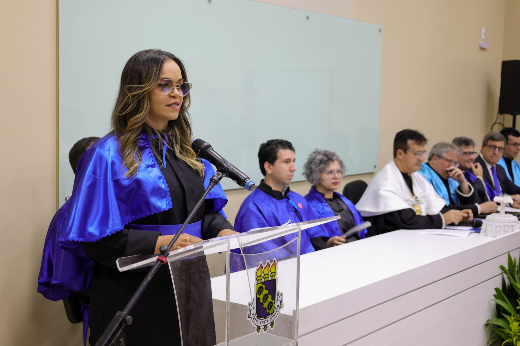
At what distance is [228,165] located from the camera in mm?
1300

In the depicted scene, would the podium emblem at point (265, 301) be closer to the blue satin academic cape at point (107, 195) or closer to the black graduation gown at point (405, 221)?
the blue satin academic cape at point (107, 195)

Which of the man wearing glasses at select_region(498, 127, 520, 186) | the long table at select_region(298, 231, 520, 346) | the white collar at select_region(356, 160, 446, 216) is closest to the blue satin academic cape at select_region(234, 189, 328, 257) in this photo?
the long table at select_region(298, 231, 520, 346)

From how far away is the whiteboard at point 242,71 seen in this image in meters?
2.76

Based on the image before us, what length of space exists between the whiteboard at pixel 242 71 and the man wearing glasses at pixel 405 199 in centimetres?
79

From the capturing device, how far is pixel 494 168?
5.20 m

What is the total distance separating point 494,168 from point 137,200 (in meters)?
4.68

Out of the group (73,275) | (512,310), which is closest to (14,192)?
(73,275)

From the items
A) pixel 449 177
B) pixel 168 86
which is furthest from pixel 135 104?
pixel 449 177

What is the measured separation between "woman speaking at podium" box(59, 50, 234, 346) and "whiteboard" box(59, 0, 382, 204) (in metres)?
1.30

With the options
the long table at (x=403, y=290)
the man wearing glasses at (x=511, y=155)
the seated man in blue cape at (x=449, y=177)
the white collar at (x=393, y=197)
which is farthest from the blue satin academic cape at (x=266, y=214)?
the man wearing glasses at (x=511, y=155)

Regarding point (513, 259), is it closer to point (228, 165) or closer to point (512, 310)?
point (512, 310)

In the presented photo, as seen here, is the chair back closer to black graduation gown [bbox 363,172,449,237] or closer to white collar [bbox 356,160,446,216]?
white collar [bbox 356,160,446,216]

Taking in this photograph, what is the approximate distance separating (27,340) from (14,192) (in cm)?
79

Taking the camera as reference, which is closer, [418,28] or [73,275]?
[73,275]
